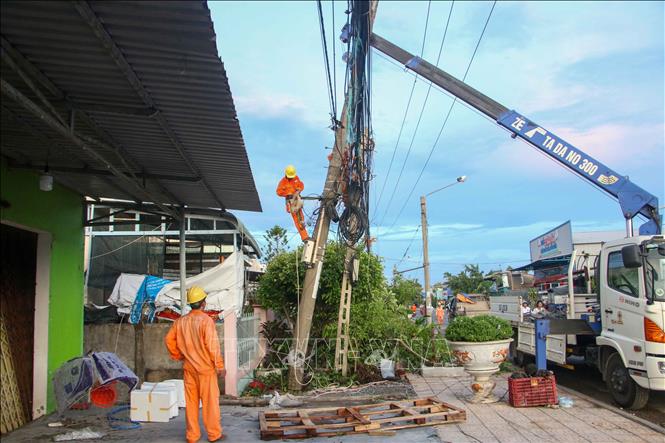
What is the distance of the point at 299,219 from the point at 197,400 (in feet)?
16.3

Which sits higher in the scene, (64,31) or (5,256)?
(64,31)

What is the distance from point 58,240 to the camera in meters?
8.64

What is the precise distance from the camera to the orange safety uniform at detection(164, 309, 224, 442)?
6508mm

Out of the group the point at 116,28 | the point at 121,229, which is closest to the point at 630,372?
the point at 116,28

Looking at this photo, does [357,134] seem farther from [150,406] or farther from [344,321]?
[150,406]

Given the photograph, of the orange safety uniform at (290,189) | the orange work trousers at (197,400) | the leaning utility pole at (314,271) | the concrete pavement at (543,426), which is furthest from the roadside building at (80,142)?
the concrete pavement at (543,426)

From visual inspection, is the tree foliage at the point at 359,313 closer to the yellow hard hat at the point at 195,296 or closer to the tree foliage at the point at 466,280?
the yellow hard hat at the point at 195,296

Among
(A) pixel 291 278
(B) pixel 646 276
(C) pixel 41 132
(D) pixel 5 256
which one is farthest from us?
(A) pixel 291 278

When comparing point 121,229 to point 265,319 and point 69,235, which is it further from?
point 69,235

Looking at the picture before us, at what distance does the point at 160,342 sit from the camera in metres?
10.4

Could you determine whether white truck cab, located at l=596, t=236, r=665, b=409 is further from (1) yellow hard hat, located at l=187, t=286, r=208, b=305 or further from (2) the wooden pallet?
(1) yellow hard hat, located at l=187, t=286, r=208, b=305

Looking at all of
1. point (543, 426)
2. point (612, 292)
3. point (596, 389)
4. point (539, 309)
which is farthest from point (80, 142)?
point (539, 309)

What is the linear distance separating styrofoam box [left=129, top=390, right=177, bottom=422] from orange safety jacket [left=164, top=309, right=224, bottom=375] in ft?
5.02

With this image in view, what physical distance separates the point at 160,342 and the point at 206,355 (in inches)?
170
